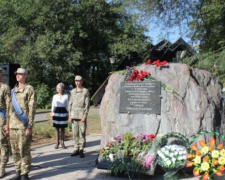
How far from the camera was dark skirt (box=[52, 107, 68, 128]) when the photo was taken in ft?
24.1

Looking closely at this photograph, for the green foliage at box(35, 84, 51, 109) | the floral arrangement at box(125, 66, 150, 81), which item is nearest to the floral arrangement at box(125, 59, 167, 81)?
the floral arrangement at box(125, 66, 150, 81)

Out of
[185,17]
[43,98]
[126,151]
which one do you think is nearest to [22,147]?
[126,151]

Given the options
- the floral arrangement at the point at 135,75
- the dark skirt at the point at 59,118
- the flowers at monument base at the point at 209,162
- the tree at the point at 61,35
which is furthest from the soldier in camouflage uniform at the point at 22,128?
the tree at the point at 61,35

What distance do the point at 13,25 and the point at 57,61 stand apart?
5.29 m

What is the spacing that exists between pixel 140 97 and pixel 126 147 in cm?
105

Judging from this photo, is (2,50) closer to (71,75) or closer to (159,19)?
(71,75)

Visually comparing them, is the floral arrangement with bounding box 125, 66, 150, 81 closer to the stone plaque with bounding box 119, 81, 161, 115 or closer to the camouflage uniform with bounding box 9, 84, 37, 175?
the stone plaque with bounding box 119, 81, 161, 115

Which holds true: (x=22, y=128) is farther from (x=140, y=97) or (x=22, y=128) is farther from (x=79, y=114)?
(x=140, y=97)

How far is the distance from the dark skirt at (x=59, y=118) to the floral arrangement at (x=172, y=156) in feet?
12.2

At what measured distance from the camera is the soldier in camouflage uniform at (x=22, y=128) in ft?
14.9

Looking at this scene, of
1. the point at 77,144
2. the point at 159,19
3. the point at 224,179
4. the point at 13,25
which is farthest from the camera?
the point at 13,25

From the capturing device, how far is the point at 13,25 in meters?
24.0

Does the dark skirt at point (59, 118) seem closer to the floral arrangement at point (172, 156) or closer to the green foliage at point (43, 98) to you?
the floral arrangement at point (172, 156)

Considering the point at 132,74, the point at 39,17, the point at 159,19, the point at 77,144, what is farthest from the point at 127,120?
the point at 39,17
